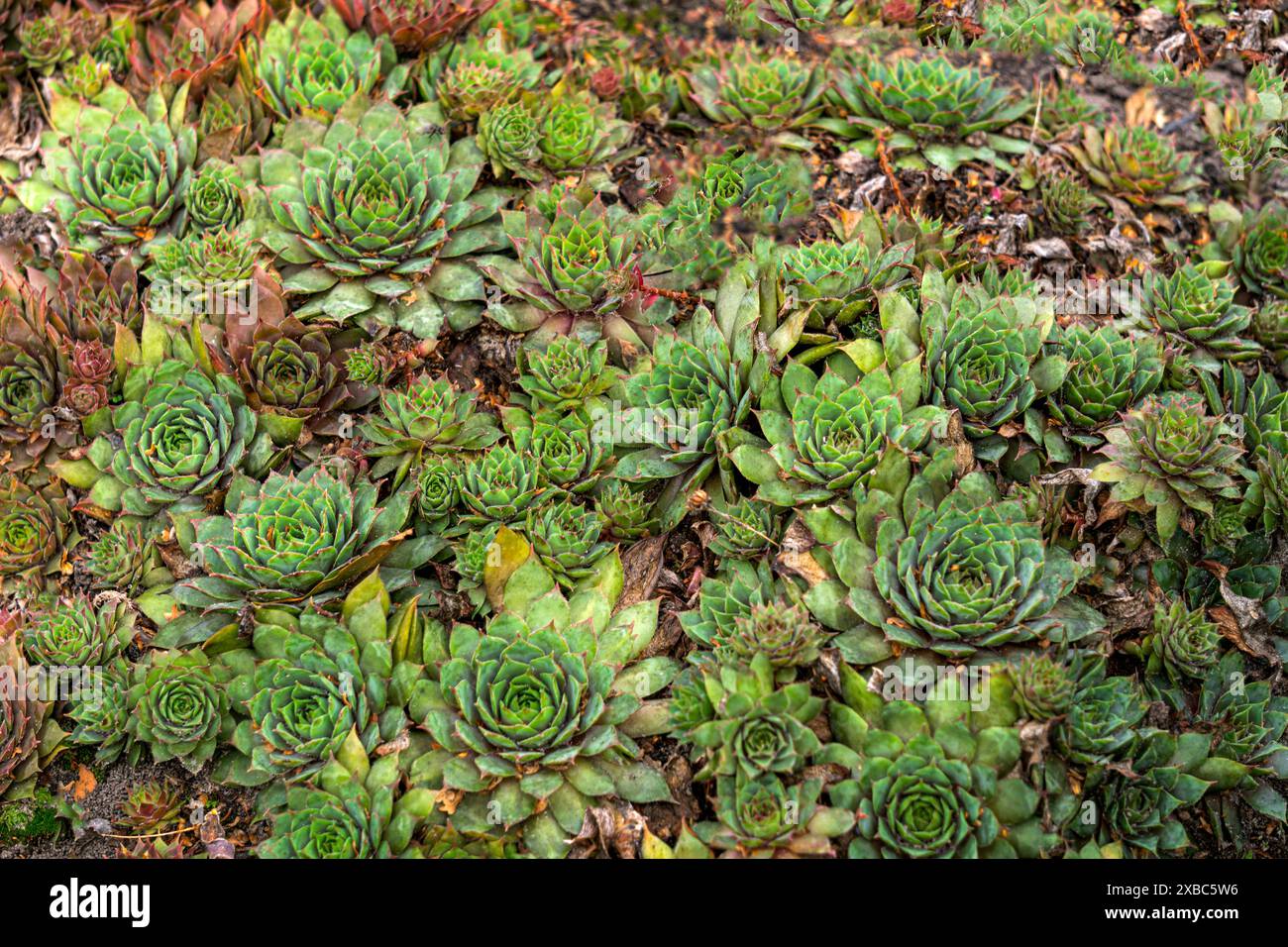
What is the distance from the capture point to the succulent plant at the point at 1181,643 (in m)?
3.83

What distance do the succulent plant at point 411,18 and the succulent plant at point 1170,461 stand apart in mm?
3694

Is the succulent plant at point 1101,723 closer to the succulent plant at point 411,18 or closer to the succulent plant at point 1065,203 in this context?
the succulent plant at point 1065,203

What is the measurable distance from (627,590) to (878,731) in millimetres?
1150

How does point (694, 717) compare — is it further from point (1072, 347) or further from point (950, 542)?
point (1072, 347)

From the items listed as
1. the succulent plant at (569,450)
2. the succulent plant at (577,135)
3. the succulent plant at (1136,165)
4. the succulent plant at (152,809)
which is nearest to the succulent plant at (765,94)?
the succulent plant at (577,135)

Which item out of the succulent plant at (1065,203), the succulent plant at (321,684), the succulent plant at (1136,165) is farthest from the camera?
the succulent plant at (1136,165)

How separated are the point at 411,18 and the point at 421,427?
2.33m

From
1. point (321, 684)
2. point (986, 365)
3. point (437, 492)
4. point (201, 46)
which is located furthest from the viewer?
point (201, 46)

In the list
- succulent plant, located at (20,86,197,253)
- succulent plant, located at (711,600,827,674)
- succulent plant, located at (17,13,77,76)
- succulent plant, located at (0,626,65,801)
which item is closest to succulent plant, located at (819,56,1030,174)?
succulent plant, located at (711,600,827,674)

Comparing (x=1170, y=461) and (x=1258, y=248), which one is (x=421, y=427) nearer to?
(x=1170, y=461)

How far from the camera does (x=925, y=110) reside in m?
5.02

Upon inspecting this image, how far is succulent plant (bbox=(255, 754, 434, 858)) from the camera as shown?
3453 mm

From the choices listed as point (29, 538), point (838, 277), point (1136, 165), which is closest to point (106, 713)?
point (29, 538)

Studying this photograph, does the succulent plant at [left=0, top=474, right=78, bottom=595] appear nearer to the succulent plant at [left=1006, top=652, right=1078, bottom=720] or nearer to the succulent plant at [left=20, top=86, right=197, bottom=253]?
the succulent plant at [left=20, top=86, right=197, bottom=253]
